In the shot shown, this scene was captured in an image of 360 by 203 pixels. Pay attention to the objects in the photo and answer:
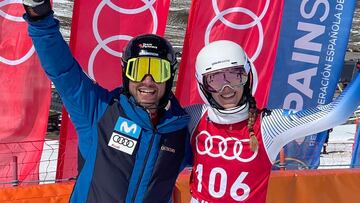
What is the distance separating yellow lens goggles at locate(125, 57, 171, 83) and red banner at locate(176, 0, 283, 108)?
347 cm

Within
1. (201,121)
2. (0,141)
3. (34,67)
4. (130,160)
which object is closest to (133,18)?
(34,67)

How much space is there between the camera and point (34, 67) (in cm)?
564

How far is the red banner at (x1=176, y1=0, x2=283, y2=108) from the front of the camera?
6352 mm

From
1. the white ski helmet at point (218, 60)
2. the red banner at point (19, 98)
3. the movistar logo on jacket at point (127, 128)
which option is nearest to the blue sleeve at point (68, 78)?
the movistar logo on jacket at point (127, 128)

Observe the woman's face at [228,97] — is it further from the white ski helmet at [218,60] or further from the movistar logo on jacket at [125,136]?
the movistar logo on jacket at [125,136]

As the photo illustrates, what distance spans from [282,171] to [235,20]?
180cm

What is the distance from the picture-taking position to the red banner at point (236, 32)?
250 inches

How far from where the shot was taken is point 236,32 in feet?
21.3

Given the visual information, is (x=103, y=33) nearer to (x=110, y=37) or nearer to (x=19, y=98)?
(x=110, y=37)

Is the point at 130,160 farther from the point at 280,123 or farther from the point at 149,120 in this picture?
the point at 280,123

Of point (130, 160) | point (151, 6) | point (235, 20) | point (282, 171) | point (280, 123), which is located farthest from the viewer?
point (235, 20)

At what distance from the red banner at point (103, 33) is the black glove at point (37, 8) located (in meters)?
3.13

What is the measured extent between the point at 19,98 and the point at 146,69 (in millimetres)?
3131

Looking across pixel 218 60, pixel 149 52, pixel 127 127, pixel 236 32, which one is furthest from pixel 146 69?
pixel 236 32
